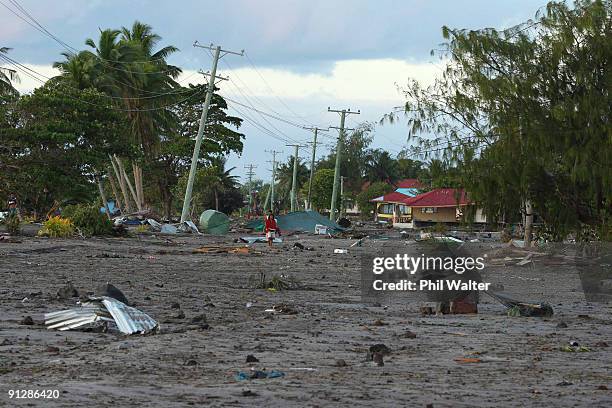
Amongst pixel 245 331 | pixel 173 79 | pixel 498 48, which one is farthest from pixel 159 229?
pixel 245 331


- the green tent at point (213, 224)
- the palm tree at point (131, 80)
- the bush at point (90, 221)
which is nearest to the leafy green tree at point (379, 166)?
the palm tree at point (131, 80)

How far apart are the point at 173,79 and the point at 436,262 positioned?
4963cm

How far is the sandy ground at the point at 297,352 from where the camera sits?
691 cm

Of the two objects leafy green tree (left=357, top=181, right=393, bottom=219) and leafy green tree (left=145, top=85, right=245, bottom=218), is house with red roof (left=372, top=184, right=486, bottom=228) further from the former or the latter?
leafy green tree (left=145, top=85, right=245, bottom=218)

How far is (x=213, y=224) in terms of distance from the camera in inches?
1837

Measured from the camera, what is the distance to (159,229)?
4447 cm

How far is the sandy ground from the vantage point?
22.7 feet

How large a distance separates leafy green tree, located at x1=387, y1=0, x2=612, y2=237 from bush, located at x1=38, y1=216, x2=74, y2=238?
15744mm

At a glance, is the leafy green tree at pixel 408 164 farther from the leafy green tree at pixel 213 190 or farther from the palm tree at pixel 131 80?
the leafy green tree at pixel 213 190

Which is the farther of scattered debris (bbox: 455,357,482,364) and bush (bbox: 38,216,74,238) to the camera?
bush (bbox: 38,216,74,238)

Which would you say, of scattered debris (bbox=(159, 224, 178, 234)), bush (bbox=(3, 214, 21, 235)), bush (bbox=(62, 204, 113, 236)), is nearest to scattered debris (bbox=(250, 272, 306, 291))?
bush (bbox=(3, 214, 21, 235))

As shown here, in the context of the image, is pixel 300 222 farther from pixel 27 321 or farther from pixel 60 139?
pixel 27 321

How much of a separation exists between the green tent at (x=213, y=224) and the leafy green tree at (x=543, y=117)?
26.1m

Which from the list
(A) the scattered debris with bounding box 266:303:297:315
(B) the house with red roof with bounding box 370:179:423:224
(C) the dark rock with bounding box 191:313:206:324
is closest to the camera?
(C) the dark rock with bounding box 191:313:206:324
